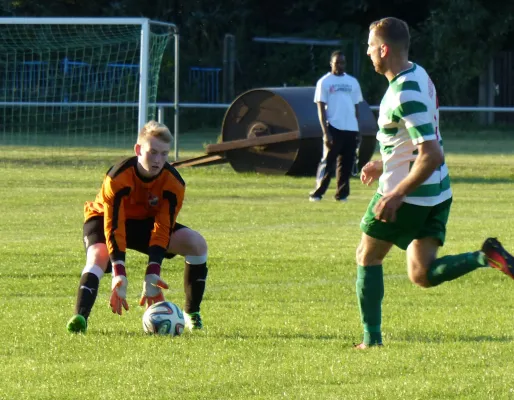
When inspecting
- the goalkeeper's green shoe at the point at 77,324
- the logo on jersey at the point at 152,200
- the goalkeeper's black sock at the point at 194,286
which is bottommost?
the goalkeeper's green shoe at the point at 77,324

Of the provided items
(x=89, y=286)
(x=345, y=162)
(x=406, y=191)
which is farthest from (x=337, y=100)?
(x=406, y=191)

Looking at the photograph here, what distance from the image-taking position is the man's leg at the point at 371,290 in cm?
658

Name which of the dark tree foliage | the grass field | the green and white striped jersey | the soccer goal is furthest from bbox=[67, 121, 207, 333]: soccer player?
the dark tree foliage

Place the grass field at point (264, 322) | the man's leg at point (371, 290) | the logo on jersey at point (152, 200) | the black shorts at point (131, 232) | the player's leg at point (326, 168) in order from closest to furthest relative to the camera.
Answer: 1. the grass field at point (264, 322)
2. the man's leg at point (371, 290)
3. the logo on jersey at point (152, 200)
4. the black shorts at point (131, 232)
5. the player's leg at point (326, 168)

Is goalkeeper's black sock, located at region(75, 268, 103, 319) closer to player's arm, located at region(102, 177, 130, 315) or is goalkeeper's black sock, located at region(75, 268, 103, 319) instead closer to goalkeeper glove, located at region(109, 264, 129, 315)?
player's arm, located at region(102, 177, 130, 315)

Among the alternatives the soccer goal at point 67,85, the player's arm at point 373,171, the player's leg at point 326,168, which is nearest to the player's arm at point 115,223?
the player's arm at point 373,171

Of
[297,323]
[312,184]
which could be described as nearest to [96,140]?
[312,184]

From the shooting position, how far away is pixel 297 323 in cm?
747

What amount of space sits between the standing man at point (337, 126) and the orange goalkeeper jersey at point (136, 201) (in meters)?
8.79

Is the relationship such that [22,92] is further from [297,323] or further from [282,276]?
[297,323]

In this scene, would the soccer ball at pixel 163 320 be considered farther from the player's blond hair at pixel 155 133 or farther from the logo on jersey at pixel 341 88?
the logo on jersey at pixel 341 88

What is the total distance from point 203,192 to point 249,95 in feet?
11.9

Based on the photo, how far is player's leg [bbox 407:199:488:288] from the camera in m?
6.52

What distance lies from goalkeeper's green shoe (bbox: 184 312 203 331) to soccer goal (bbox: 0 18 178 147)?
69.6 ft
